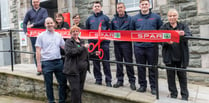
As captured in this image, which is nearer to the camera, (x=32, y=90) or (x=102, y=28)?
(x=102, y=28)

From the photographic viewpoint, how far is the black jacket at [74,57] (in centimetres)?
325

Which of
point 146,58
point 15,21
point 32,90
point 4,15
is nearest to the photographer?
point 146,58

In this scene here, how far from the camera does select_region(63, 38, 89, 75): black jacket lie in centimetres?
325

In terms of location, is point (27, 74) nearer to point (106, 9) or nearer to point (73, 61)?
point (73, 61)

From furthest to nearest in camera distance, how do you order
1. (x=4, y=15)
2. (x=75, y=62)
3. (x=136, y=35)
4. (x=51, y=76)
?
(x=4, y=15)
(x=51, y=76)
(x=136, y=35)
(x=75, y=62)

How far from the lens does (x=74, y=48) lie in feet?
10.7

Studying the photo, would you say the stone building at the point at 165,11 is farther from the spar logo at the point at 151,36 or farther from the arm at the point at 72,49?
the arm at the point at 72,49

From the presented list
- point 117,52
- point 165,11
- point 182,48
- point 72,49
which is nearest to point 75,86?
point 72,49

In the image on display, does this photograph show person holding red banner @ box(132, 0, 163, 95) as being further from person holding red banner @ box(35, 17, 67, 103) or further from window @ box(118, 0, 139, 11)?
window @ box(118, 0, 139, 11)

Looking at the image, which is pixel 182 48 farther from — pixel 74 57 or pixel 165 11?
pixel 165 11

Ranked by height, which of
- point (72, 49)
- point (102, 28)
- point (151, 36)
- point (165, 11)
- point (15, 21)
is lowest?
point (72, 49)

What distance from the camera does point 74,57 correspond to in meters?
3.31

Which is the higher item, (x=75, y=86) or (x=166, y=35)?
(x=166, y=35)

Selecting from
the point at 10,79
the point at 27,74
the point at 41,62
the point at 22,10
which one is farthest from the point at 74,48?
the point at 22,10
